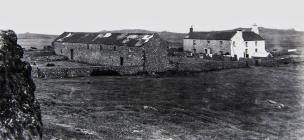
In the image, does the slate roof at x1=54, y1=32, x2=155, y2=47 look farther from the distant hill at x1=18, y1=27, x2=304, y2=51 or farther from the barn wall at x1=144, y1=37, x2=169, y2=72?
the distant hill at x1=18, y1=27, x2=304, y2=51

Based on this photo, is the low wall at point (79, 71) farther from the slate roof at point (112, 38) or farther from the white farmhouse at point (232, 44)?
the white farmhouse at point (232, 44)

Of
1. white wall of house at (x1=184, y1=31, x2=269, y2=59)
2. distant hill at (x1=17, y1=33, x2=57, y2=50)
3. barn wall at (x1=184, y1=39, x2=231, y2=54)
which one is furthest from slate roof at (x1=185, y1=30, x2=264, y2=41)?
distant hill at (x1=17, y1=33, x2=57, y2=50)

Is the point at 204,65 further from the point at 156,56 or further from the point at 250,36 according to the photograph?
the point at 250,36

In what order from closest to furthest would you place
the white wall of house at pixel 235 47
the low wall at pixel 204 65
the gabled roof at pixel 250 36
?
the low wall at pixel 204 65 → the white wall of house at pixel 235 47 → the gabled roof at pixel 250 36

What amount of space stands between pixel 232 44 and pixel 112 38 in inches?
928

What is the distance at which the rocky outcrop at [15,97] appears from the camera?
883cm

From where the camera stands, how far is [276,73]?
45.7 metres

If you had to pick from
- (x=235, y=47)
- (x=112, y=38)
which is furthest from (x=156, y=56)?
(x=235, y=47)

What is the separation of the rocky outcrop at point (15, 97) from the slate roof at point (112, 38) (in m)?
32.9

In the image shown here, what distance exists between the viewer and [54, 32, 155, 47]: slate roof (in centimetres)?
4472

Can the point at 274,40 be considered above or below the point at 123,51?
A: above

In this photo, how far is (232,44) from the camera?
6297 cm

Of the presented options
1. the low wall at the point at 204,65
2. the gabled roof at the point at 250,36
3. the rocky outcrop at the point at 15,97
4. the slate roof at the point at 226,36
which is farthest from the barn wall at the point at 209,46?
the rocky outcrop at the point at 15,97

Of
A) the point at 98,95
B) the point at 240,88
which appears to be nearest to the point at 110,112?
the point at 98,95
